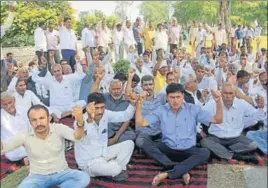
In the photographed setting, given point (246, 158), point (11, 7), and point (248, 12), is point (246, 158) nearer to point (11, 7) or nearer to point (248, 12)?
point (248, 12)

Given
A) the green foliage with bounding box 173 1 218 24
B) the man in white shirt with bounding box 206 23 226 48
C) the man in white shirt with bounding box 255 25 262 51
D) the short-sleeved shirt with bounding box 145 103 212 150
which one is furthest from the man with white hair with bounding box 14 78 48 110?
the man in white shirt with bounding box 255 25 262 51

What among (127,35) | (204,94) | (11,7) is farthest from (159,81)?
(11,7)

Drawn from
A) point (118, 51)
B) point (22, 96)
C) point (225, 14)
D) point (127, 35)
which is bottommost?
point (22, 96)

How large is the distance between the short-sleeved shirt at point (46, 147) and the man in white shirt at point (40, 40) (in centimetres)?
119

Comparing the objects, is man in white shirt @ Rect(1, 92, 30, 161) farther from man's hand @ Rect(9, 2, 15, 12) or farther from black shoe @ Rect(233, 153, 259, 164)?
black shoe @ Rect(233, 153, 259, 164)

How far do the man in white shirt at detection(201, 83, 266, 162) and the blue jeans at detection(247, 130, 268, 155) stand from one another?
0.10 metres

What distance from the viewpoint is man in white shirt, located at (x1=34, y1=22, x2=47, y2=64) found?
3.66m

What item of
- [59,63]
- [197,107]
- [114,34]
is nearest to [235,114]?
[197,107]

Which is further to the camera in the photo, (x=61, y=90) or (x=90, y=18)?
(x=61, y=90)

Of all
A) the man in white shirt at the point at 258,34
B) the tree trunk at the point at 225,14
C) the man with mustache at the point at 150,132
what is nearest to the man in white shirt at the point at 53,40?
the man with mustache at the point at 150,132

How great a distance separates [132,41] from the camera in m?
7.13

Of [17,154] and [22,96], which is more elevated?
[22,96]

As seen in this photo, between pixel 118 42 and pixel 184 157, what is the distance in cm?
385

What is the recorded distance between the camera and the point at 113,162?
3.30 m
